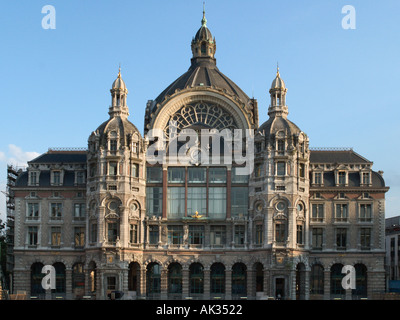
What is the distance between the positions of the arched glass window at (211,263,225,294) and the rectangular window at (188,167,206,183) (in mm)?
12471

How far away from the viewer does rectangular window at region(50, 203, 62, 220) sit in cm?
11175

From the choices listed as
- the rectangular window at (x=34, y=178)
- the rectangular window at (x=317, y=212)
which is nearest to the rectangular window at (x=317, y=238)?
the rectangular window at (x=317, y=212)

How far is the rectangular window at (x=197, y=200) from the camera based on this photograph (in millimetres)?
110000

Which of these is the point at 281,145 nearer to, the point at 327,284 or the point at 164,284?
the point at 327,284

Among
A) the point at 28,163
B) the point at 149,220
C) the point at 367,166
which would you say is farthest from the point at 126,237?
the point at 367,166

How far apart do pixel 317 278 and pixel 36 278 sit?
40716mm

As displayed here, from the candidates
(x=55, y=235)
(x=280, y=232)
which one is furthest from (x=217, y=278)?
(x=55, y=235)

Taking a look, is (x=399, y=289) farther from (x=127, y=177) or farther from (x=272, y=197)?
(x=127, y=177)

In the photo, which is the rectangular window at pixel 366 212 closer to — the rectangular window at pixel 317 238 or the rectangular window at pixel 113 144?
the rectangular window at pixel 317 238

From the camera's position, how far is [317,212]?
11119 cm

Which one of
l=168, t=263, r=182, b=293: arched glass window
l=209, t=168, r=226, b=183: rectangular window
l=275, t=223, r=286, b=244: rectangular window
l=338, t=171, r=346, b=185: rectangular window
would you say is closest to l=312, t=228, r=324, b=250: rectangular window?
l=275, t=223, r=286, b=244: rectangular window

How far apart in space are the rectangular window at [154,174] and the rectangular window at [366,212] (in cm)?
2959

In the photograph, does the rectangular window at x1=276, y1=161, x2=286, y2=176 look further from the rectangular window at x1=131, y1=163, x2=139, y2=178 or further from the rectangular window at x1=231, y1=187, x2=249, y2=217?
the rectangular window at x1=131, y1=163, x2=139, y2=178

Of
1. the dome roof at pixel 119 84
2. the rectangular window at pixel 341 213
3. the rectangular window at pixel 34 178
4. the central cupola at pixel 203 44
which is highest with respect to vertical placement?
the central cupola at pixel 203 44
